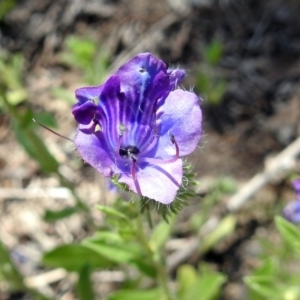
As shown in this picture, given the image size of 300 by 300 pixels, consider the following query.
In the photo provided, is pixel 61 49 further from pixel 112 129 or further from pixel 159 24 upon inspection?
pixel 112 129

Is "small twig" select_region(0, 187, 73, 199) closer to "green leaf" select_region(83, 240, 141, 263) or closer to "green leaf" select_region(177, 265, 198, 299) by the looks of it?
"green leaf" select_region(177, 265, 198, 299)

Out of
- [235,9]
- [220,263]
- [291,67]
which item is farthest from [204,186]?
[235,9]

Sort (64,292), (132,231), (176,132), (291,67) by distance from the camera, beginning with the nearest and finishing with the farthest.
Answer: (176,132) < (132,231) < (64,292) < (291,67)

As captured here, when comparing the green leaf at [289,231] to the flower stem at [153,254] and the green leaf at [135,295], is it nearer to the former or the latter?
the flower stem at [153,254]

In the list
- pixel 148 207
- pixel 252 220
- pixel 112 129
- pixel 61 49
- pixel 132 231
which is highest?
pixel 112 129

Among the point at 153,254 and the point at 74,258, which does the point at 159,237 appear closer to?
the point at 153,254

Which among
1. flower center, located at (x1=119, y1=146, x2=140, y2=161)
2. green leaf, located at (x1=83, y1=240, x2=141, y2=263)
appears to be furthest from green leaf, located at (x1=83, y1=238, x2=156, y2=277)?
flower center, located at (x1=119, y1=146, x2=140, y2=161)

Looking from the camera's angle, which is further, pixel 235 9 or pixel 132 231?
pixel 235 9
